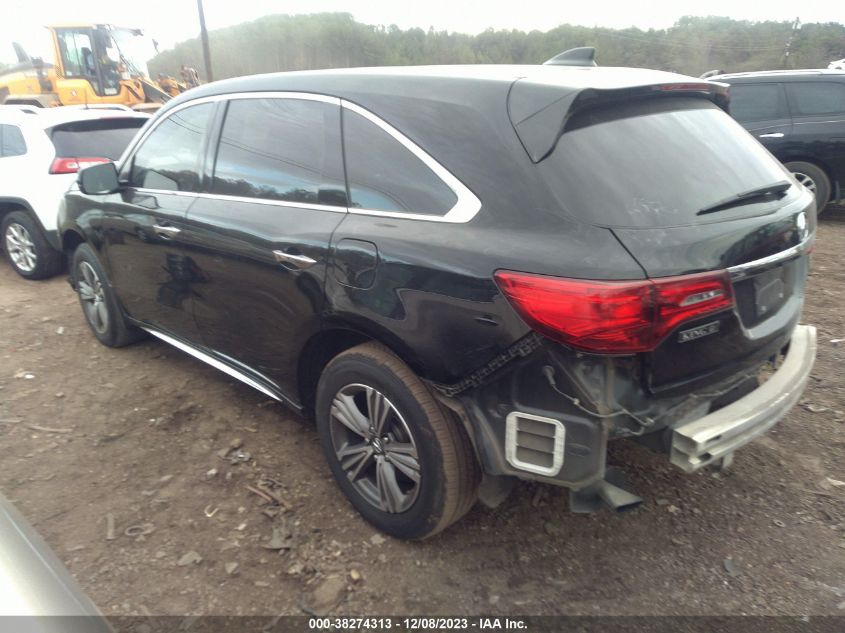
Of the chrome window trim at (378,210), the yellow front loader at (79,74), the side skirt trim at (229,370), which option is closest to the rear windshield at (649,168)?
the chrome window trim at (378,210)

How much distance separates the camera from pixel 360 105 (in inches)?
98.0

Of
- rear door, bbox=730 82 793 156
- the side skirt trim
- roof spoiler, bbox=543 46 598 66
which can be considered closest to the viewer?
roof spoiler, bbox=543 46 598 66

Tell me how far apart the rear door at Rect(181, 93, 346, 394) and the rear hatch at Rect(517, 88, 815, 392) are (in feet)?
3.23

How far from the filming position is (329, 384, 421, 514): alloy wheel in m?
2.40

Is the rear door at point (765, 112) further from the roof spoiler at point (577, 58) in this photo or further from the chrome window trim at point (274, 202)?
the chrome window trim at point (274, 202)

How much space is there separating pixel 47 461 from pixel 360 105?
2353 mm

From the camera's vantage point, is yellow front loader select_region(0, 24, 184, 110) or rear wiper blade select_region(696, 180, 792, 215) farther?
yellow front loader select_region(0, 24, 184, 110)

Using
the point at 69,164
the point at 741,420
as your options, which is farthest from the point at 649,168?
the point at 69,164

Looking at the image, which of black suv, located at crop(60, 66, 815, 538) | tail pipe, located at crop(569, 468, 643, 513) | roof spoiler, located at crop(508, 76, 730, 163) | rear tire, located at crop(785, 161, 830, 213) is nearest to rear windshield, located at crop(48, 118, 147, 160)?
black suv, located at crop(60, 66, 815, 538)

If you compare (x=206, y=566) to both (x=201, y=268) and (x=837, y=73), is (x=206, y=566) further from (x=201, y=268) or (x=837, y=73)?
(x=837, y=73)

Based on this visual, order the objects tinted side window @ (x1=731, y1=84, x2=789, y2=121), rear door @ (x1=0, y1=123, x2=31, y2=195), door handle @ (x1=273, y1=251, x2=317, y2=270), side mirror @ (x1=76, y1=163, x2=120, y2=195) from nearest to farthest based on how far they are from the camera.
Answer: door handle @ (x1=273, y1=251, x2=317, y2=270), side mirror @ (x1=76, y1=163, x2=120, y2=195), rear door @ (x1=0, y1=123, x2=31, y2=195), tinted side window @ (x1=731, y1=84, x2=789, y2=121)

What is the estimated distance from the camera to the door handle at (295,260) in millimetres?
2514

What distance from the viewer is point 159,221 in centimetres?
339

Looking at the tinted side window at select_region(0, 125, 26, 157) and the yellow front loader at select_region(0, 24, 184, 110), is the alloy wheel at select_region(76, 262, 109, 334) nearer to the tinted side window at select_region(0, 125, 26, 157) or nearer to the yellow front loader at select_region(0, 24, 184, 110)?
the tinted side window at select_region(0, 125, 26, 157)
